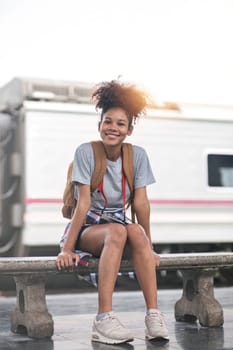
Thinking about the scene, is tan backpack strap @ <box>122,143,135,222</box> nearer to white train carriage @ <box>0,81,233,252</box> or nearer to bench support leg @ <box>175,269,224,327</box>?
bench support leg @ <box>175,269,224,327</box>

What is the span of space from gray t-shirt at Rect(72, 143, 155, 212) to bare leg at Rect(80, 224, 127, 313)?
212 mm

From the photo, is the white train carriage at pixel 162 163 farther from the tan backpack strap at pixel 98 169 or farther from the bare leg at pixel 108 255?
the bare leg at pixel 108 255

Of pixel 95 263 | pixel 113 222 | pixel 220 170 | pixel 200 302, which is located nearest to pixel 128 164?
pixel 113 222

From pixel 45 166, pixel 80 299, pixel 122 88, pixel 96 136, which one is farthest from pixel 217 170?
pixel 122 88

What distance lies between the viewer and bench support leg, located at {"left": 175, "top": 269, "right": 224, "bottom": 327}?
472cm

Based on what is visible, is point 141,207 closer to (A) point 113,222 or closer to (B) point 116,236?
(A) point 113,222

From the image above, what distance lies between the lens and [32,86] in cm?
997

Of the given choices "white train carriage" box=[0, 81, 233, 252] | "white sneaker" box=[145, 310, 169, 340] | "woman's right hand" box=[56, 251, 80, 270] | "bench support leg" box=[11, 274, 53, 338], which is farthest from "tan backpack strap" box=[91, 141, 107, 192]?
"white train carriage" box=[0, 81, 233, 252]

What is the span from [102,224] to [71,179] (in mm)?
323

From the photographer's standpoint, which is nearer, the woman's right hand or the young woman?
the young woman

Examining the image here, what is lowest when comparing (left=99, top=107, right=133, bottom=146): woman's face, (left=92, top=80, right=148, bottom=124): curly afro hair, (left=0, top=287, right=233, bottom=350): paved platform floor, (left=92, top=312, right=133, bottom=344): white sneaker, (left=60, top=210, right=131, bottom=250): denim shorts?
(left=0, top=287, right=233, bottom=350): paved platform floor

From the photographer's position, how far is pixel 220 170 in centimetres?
1059

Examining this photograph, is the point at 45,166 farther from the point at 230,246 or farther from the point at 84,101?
the point at 230,246

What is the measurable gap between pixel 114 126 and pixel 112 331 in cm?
113
